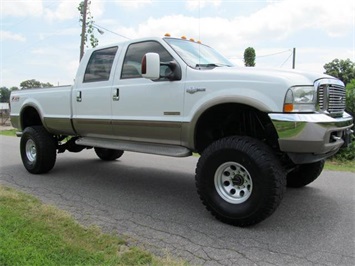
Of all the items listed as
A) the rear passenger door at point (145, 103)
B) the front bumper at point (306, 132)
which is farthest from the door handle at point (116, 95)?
the front bumper at point (306, 132)

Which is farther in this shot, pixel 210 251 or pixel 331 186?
pixel 331 186

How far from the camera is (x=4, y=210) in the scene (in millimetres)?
4117

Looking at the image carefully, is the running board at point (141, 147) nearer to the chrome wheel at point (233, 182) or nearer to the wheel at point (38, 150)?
the chrome wheel at point (233, 182)

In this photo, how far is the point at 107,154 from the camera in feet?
25.7

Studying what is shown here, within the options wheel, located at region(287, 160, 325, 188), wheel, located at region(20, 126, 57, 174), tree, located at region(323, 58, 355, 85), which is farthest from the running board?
tree, located at region(323, 58, 355, 85)

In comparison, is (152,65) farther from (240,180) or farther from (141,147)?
(240,180)

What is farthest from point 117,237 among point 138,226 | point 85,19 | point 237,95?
point 85,19

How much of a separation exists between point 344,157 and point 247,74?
6298 mm

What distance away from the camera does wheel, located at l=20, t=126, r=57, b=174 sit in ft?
20.5

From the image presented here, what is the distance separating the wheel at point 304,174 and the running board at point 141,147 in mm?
1780

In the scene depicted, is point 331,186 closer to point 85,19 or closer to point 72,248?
point 72,248

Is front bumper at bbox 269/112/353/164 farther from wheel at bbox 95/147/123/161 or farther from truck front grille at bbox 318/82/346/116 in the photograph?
wheel at bbox 95/147/123/161

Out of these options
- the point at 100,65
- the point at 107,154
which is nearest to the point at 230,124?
the point at 100,65

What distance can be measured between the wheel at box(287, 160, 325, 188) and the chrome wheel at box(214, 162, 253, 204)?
1481mm
